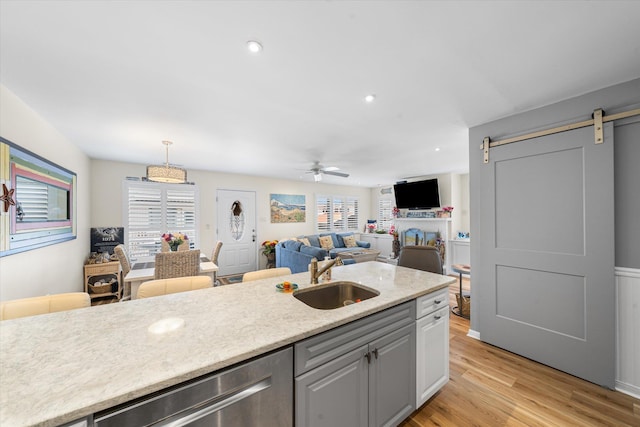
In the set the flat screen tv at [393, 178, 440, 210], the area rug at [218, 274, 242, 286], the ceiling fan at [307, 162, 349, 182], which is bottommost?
the area rug at [218, 274, 242, 286]

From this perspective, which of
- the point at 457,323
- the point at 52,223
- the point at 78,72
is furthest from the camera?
the point at 457,323

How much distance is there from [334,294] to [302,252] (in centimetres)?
284

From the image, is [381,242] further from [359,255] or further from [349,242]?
[359,255]

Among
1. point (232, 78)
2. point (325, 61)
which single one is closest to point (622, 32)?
point (325, 61)

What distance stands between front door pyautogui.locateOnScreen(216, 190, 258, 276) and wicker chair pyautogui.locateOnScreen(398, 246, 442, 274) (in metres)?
→ 4.30

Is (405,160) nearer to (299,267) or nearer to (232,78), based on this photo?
(299,267)

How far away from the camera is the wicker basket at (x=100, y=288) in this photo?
390cm

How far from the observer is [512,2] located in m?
1.20

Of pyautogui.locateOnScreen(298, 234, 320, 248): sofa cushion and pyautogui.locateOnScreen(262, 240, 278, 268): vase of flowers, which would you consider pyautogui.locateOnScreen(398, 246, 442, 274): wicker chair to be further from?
pyautogui.locateOnScreen(262, 240, 278, 268): vase of flowers

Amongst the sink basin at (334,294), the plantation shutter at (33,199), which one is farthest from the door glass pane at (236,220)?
the sink basin at (334,294)

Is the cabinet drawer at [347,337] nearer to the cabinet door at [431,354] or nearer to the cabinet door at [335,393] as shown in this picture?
the cabinet door at [335,393]

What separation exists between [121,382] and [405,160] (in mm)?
4796

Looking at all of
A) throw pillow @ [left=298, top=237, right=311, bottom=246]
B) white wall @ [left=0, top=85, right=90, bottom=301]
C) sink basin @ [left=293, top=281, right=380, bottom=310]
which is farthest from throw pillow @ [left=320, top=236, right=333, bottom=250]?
white wall @ [left=0, top=85, right=90, bottom=301]

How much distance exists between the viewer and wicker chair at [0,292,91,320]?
133 cm
